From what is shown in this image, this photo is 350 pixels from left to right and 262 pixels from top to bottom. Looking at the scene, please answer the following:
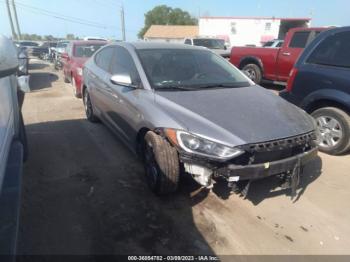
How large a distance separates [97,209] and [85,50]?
294 inches

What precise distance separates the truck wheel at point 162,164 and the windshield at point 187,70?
0.77 m

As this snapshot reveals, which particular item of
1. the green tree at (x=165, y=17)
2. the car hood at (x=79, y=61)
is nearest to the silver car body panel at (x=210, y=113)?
the car hood at (x=79, y=61)

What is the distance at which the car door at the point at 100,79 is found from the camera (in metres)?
4.96

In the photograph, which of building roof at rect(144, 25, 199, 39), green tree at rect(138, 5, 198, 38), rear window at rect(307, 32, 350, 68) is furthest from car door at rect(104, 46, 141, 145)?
green tree at rect(138, 5, 198, 38)

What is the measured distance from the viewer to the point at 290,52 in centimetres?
929

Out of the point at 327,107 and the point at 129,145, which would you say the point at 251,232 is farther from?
the point at 327,107

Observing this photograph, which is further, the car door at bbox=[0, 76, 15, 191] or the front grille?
the front grille

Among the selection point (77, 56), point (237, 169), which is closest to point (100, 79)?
point (237, 169)

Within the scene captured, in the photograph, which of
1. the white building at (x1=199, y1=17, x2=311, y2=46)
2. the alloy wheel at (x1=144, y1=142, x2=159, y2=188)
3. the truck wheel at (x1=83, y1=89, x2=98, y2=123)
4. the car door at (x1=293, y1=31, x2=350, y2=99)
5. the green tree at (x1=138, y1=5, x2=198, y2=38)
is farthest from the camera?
the green tree at (x1=138, y1=5, x2=198, y2=38)

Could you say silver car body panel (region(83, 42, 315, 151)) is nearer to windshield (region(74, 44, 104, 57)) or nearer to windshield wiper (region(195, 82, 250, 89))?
windshield wiper (region(195, 82, 250, 89))

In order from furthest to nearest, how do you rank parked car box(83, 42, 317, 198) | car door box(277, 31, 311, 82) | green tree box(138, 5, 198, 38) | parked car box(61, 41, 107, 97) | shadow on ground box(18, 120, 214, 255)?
1. green tree box(138, 5, 198, 38)
2. car door box(277, 31, 311, 82)
3. parked car box(61, 41, 107, 97)
4. parked car box(83, 42, 317, 198)
5. shadow on ground box(18, 120, 214, 255)

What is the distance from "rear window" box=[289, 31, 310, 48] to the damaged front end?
6980 mm

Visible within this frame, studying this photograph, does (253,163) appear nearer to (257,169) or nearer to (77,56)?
(257,169)

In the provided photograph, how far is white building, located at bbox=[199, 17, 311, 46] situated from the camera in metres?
32.1
